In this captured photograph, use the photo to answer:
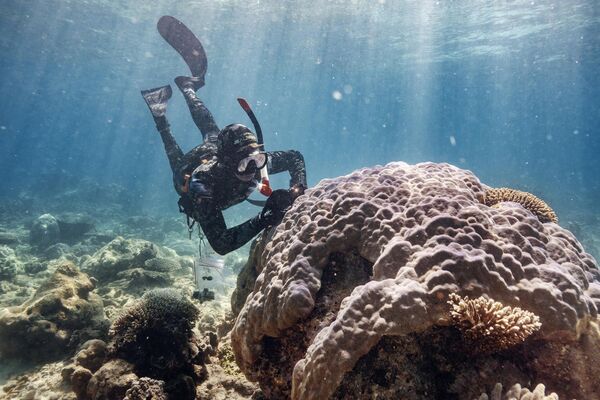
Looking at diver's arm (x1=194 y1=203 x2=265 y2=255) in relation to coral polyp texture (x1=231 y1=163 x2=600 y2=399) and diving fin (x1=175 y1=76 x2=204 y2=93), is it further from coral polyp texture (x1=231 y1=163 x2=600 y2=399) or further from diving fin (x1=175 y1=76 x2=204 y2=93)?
diving fin (x1=175 y1=76 x2=204 y2=93)

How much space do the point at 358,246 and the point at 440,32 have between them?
34.5 meters

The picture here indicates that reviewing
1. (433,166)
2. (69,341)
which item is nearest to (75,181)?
(69,341)

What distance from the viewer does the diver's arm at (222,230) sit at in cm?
495

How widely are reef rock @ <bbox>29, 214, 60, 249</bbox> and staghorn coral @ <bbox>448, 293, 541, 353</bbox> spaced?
18868 mm

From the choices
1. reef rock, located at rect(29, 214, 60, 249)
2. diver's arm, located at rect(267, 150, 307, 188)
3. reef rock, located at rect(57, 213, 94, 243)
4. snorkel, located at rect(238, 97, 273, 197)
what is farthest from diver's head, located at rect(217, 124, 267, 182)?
reef rock, located at rect(57, 213, 94, 243)

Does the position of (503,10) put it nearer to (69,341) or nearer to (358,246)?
(358,246)

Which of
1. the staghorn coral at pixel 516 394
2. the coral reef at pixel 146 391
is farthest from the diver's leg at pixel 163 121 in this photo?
the staghorn coral at pixel 516 394

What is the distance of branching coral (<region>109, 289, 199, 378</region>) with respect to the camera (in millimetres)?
4250

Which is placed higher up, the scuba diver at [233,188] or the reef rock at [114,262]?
the scuba diver at [233,188]

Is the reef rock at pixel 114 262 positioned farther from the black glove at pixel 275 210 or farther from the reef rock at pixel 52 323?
the black glove at pixel 275 210

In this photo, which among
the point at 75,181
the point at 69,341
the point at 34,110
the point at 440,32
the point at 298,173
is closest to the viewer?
the point at 69,341

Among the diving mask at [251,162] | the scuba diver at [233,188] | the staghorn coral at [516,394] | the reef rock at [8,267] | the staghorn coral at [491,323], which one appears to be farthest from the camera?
the reef rock at [8,267]

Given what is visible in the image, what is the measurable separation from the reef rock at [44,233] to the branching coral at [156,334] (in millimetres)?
14762

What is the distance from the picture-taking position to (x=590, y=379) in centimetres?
264
